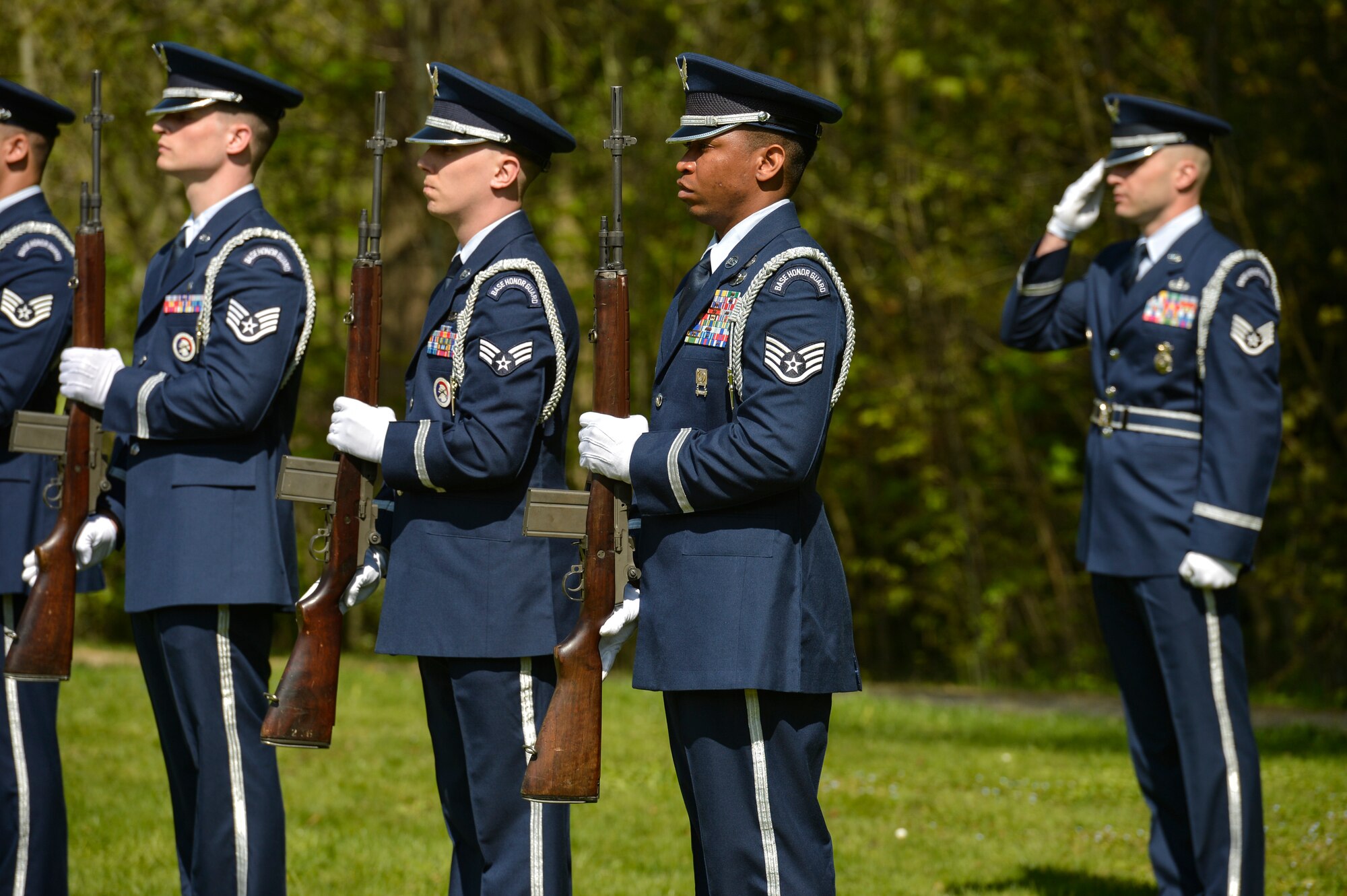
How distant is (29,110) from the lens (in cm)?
524

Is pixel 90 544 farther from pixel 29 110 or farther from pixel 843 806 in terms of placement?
pixel 843 806

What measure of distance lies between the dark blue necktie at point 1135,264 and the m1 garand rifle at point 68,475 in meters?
3.24

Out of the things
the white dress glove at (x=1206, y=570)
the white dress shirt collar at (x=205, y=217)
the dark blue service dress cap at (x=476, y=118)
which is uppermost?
the dark blue service dress cap at (x=476, y=118)

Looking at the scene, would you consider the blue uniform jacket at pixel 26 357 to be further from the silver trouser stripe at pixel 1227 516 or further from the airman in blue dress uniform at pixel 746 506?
the silver trouser stripe at pixel 1227 516

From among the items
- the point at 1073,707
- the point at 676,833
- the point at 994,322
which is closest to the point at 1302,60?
the point at 994,322

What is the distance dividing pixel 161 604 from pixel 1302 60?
8.65m

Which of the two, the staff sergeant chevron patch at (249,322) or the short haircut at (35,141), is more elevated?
the short haircut at (35,141)

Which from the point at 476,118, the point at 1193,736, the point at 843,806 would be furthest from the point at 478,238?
the point at 843,806

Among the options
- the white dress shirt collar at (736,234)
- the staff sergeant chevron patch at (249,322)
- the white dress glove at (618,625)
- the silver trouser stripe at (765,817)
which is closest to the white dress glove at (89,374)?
the staff sergeant chevron patch at (249,322)

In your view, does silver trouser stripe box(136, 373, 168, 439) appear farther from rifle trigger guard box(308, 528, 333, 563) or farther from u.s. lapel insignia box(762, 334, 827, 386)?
u.s. lapel insignia box(762, 334, 827, 386)

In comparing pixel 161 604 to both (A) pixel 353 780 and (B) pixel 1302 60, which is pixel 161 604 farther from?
(B) pixel 1302 60

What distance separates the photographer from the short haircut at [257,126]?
4.79m

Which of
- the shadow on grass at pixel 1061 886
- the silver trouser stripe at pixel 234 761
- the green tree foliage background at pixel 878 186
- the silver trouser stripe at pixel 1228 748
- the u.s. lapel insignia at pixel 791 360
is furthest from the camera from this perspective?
the green tree foliage background at pixel 878 186

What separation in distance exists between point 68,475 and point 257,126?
45.9 inches
